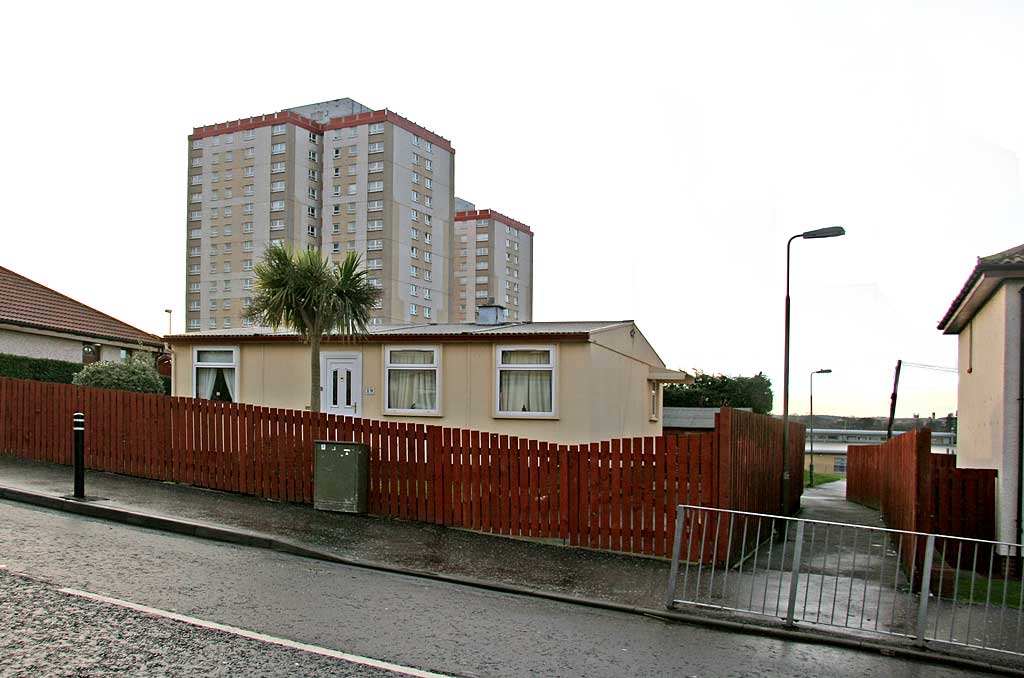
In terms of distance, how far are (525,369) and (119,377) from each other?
807 centimetres

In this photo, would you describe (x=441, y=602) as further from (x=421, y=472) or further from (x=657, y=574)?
(x=421, y=472)

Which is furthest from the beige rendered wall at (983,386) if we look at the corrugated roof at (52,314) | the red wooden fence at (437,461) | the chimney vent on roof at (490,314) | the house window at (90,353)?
the house window at (90,353)

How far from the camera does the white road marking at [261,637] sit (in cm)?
549

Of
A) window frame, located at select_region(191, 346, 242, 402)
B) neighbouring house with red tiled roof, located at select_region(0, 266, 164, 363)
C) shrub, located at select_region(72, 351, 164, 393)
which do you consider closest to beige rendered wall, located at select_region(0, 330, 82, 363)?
neighbouring house with red tiled roof, located at select_region(0, 266, 164, 363)

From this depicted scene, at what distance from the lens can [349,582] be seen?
8242mm

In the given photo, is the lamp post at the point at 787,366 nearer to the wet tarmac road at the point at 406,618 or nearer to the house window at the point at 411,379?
the house window at the point at 411,379

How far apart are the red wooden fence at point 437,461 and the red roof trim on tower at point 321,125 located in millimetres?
84097

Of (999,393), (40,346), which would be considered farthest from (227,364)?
(999,393)

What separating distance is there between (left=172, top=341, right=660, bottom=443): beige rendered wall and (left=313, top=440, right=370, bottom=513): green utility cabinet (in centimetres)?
578

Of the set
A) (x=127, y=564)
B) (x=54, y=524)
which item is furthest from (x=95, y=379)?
(x=127, y=564)

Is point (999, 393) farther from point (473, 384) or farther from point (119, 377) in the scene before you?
point (119, 377)

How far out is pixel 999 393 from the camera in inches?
451

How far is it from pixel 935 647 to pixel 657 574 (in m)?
3.23

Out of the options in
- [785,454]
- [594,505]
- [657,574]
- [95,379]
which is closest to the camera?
[657,574]
